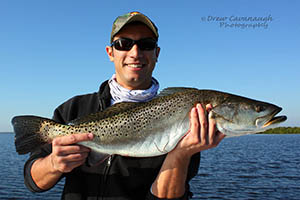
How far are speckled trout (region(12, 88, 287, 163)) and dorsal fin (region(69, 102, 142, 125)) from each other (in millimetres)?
14

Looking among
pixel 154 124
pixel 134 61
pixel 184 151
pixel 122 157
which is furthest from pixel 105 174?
pixel 134 61

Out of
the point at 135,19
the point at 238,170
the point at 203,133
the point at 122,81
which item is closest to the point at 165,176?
the point at 203,133

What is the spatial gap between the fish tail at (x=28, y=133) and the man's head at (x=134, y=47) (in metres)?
1.38

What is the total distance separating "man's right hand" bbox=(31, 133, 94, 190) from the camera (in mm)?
3250

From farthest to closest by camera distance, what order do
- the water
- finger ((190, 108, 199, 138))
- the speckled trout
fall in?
the water < the speckled trout < finger ((190, 108, 199, 138))

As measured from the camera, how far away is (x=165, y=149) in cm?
343

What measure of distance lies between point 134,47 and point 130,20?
427 millimetres

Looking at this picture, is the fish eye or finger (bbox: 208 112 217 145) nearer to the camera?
finger (bbox: 208 112 217 145)

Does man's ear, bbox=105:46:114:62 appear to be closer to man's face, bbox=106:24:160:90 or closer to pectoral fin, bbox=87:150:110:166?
man's face, bbox=106:24:160:90

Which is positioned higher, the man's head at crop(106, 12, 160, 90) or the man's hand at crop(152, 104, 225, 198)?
the man's head at crop(106, 12, 160, 90)

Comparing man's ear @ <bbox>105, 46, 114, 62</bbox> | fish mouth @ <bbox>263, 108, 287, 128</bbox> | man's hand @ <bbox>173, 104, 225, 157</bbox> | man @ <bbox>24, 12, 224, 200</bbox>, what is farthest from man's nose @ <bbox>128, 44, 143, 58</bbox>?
fish mouth @ <bbox>263, 108, 287, 128</bbox>

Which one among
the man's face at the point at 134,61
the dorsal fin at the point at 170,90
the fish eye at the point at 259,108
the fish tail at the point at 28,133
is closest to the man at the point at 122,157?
the man's face at the point at 134,61

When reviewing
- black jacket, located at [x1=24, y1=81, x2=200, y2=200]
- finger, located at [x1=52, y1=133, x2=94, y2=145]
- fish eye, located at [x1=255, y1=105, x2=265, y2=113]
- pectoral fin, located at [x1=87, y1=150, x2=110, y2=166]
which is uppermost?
fish eye, located at [x1=255, y1=105, x2=265, y2=113]

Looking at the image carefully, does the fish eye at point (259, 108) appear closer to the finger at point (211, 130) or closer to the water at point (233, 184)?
the finger at point (211, 130)
